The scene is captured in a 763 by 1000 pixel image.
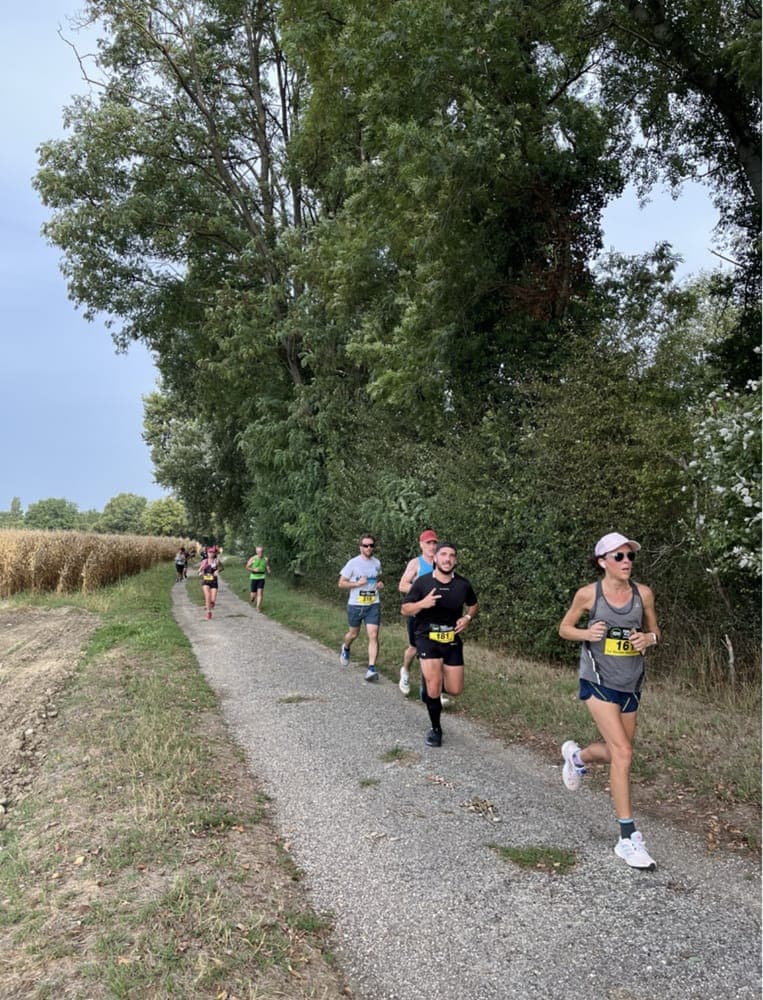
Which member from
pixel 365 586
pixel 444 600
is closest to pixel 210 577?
pixel 365 586

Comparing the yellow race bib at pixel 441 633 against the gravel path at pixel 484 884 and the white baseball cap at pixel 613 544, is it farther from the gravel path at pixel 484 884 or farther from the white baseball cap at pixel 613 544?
the white baseball cap at pixel 613 544

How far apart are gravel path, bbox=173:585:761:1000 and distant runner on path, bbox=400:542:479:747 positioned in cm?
49

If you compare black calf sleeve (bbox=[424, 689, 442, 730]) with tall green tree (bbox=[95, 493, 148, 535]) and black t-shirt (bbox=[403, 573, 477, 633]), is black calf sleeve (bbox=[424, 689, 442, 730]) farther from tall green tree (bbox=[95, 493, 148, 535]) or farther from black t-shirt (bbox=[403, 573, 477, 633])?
tall green tree (bbox=[95, 493, 148, 535])

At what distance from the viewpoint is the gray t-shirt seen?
9.26 meters

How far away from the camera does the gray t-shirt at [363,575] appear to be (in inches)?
364

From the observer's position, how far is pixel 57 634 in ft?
42.6

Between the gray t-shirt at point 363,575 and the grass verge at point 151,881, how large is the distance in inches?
133

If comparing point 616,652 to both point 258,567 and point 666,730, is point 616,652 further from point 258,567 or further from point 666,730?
point 258,567

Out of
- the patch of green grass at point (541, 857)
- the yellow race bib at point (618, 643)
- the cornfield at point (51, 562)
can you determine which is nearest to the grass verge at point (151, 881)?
the patch of green grass at point (541, 857)

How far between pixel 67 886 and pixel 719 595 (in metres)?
7.37

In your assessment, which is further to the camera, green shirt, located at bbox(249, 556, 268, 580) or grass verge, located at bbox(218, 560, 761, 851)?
green shirt, located at bbox(249, 556, 268, 580)

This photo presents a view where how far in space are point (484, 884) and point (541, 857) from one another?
0.48 m

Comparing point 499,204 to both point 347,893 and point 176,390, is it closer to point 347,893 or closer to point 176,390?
point 347,893

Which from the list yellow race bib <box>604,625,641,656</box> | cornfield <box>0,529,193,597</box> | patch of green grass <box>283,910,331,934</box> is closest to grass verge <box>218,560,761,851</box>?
yellow race bib <box>604,625,641,656</box>
